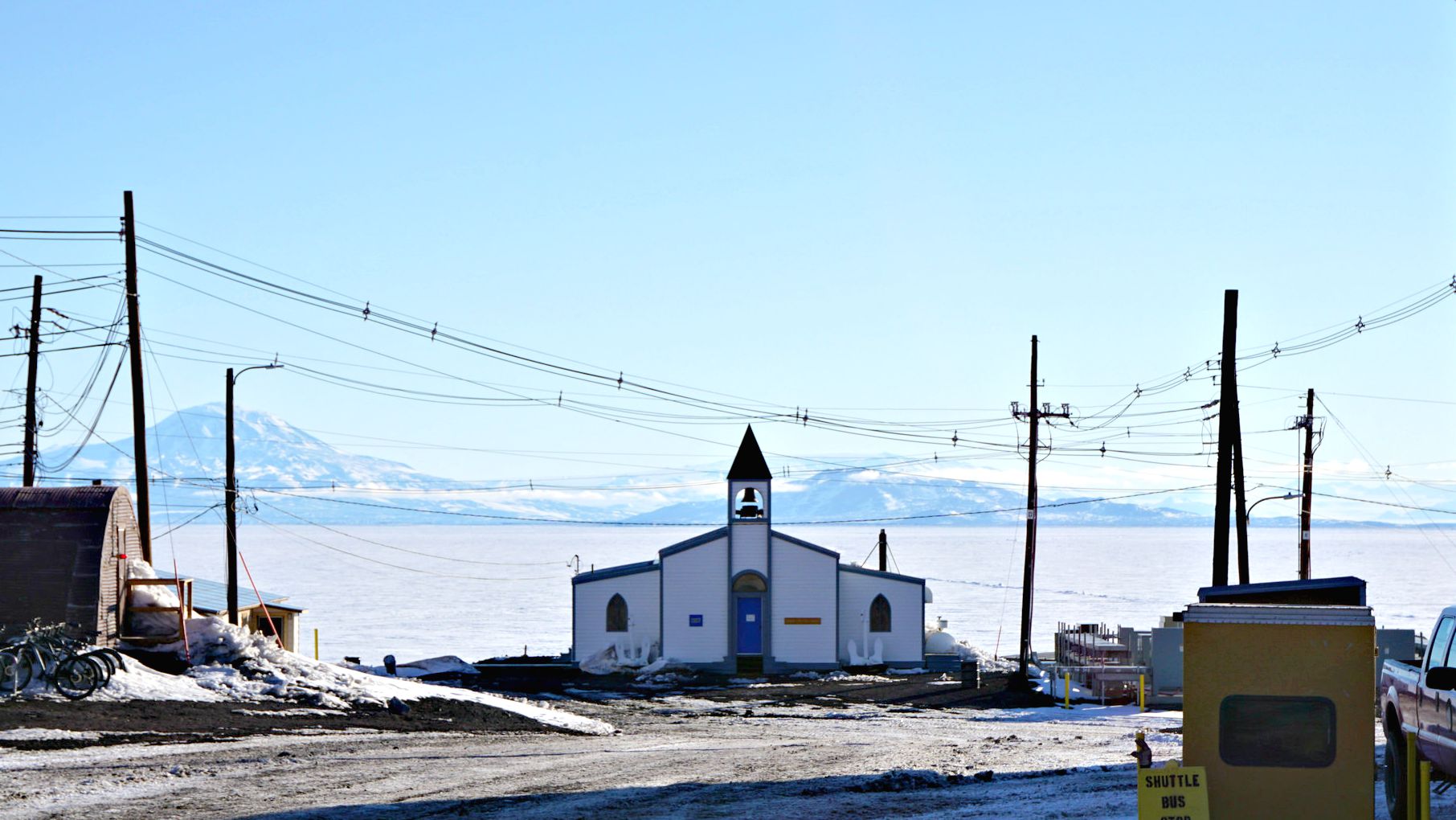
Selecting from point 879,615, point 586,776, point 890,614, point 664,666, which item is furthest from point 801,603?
point 586,776

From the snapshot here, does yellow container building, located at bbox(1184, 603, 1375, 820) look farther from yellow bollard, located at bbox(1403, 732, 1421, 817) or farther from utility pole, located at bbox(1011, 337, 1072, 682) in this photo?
utility pole, located at bbox(1011, 337, 1072, 682)

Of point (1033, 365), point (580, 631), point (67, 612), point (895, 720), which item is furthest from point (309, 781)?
point (1033, 365)

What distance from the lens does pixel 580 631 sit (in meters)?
52.3

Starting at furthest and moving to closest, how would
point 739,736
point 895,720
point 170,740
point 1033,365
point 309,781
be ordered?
1. point 1033,365
2. point 895,720
3. point 739,736
4. point 170,740
5. point 309,781

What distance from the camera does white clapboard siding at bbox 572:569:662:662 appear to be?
171 feet

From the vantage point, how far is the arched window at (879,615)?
173 ft

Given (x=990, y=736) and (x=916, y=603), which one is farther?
(x=916, y=603)

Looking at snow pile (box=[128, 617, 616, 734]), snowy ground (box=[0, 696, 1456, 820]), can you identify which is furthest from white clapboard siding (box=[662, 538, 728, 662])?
snowy ground (box=[0, 696, 1456, 820])

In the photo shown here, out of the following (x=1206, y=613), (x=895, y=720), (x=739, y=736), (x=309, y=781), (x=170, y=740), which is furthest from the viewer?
(x=895, y=720)

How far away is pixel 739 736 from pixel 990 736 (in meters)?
5.30

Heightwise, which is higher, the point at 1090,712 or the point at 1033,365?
the point at 1033,365

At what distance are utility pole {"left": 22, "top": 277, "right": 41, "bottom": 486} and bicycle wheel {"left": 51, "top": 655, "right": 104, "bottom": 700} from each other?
14.1 m

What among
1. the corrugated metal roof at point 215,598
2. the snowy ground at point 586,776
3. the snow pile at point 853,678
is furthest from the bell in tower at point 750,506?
the snowy ground at point 586,776

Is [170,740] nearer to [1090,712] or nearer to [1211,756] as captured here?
[1211,756]
